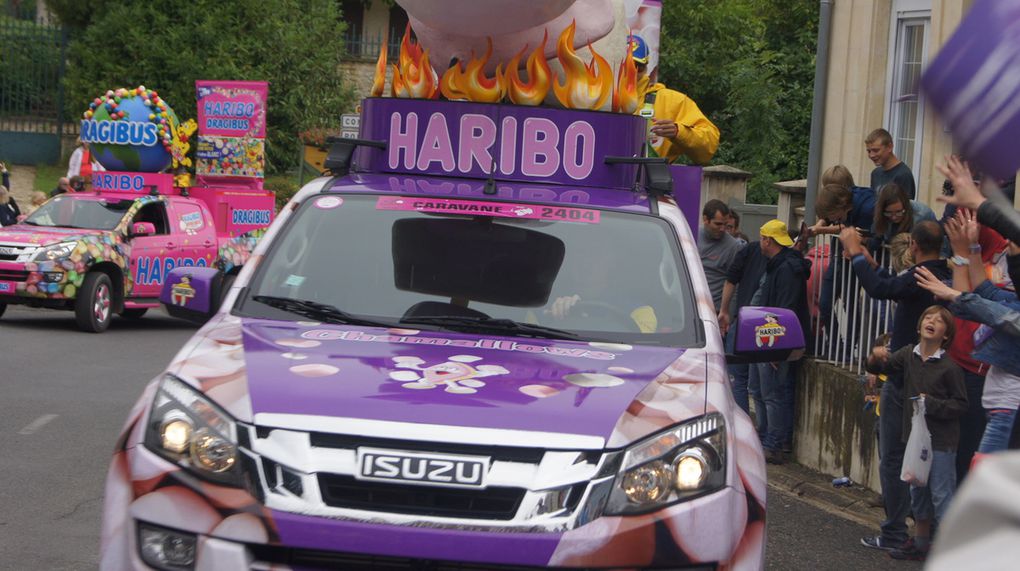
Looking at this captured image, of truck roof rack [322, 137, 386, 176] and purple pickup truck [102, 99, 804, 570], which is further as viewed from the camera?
truck roof rack [322, 137, 386, 176]

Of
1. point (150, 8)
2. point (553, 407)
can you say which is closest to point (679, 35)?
point (150, 8)

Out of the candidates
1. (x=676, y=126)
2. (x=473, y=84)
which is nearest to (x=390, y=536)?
(x=473, y=84)

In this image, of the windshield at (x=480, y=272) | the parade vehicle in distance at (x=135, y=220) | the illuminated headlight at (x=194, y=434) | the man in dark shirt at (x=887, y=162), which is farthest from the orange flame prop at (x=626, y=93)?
the parade vehicle in distance at (x=135, y=220)

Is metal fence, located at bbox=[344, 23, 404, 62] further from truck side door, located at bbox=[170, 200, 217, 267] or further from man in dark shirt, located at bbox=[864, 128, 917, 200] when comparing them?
man in dark shirt, located at bbox=[864, 128, 917, 200]

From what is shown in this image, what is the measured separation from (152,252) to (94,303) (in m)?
1.48

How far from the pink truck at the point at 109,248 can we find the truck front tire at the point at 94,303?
0.01 meters

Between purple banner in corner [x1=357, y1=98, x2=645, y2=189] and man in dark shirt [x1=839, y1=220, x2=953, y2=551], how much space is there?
2111mm

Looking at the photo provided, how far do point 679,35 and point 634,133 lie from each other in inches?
1013

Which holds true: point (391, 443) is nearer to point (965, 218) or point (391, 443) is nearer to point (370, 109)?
point (370, 109)

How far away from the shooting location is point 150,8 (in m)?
31.9

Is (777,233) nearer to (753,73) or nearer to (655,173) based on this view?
(655,173)

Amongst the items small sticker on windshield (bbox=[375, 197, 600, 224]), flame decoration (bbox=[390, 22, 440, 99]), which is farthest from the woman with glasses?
small sticker on windshield (bbox=[375, 197, 600, 224])

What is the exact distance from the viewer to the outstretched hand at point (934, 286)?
7102mm

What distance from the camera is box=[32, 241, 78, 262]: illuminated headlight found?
1683cm
